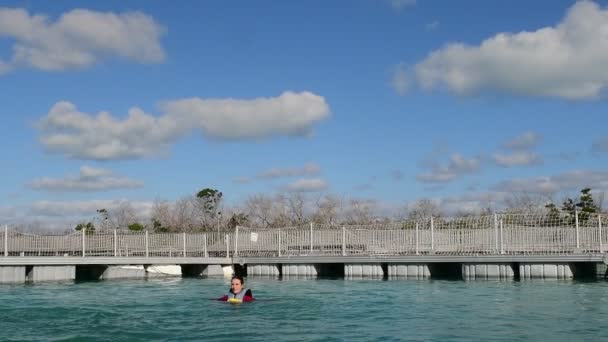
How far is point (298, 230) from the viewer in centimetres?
3020

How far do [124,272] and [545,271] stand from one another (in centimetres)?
1552

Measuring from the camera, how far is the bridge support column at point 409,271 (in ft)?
87.0

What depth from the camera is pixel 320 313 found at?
1616 cm

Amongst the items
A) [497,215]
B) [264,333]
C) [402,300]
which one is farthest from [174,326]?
[497,215]

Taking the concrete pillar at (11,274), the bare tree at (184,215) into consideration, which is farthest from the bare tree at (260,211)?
the concrete pillar at (11,274)

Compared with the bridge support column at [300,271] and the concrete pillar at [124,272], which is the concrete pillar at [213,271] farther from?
the bridge support column at [300,271]

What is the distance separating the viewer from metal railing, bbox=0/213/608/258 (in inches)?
997

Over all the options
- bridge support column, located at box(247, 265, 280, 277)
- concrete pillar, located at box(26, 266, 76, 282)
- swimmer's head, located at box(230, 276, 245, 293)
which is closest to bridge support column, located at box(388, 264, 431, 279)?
bridge support column, located at box(247, 265, 280, 277)

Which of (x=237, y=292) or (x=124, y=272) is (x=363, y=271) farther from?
(x=237, y=292)

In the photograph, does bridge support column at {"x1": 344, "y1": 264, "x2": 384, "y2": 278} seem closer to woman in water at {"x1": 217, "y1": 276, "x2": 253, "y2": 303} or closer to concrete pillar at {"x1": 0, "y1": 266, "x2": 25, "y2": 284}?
woman in water at {"x1": 217, "y1": 276, "x2": 253, "y2": 303}

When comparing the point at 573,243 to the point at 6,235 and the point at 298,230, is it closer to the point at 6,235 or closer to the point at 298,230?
the point at 298,230

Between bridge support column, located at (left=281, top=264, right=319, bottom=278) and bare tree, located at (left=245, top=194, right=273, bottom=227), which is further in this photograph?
bare tree, located at (left=245, top=194, right=273, bottom=227)

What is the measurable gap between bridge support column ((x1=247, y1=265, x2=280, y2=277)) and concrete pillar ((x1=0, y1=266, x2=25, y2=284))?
8.96 m

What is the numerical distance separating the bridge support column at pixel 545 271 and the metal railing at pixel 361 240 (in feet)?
3.02
